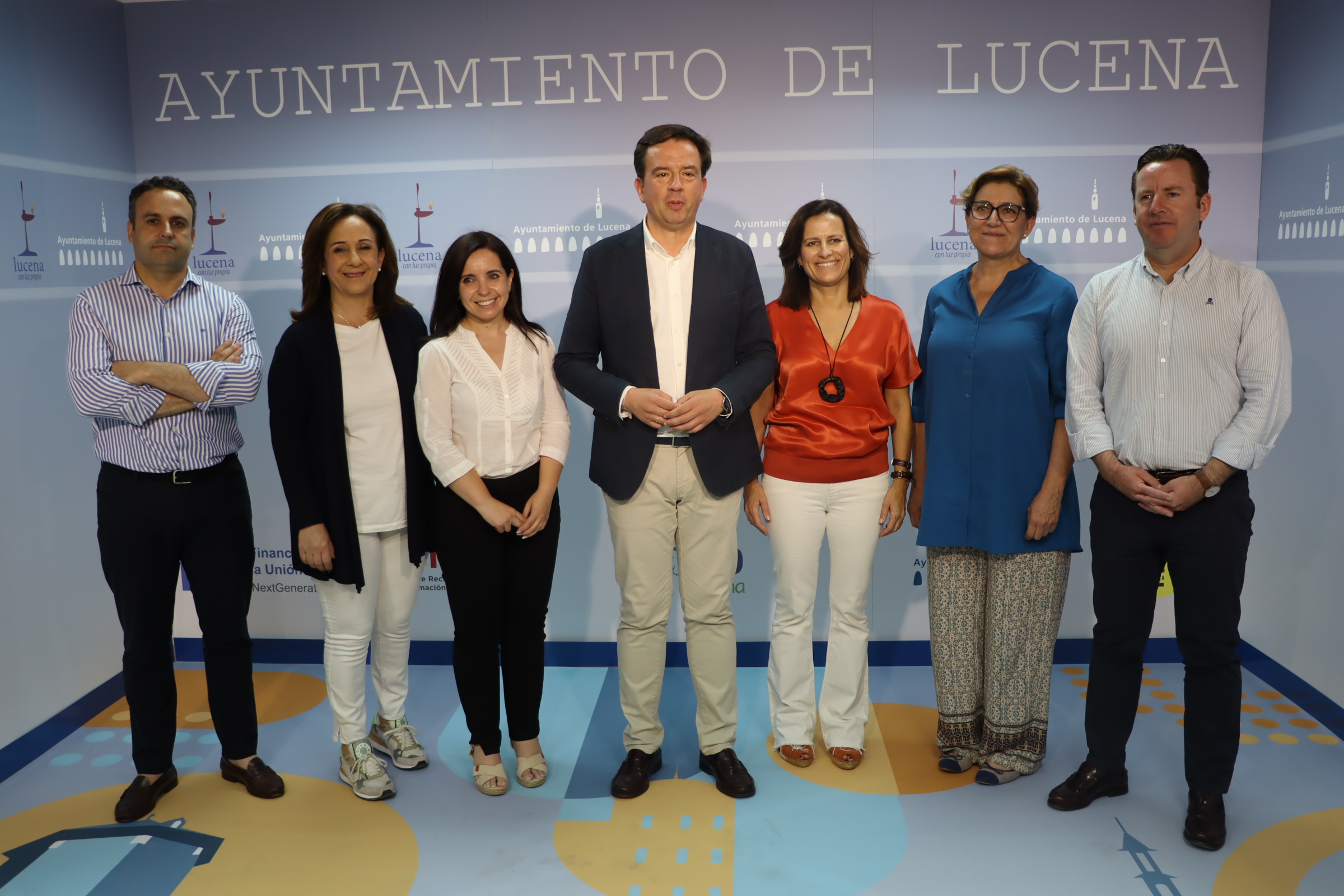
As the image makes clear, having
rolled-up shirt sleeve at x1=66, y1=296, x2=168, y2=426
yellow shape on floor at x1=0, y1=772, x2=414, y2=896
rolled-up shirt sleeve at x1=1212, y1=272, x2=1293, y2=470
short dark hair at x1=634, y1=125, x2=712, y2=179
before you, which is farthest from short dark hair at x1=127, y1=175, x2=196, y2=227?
Result: rolled-up shirt sleeve at x1=1212, y1=272, x2=1293, y2=470

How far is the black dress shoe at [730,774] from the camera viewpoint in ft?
9.53

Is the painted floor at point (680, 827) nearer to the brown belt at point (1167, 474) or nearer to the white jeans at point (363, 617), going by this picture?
the white jeans at point (363, 617)

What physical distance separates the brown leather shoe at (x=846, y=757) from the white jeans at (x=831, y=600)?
0.02m

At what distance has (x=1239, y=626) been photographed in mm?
4066

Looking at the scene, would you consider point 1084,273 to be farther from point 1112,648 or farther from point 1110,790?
point 1110,790

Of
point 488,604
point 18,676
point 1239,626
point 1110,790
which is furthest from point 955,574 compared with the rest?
point 18,676

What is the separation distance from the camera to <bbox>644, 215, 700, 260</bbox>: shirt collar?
2795 mm

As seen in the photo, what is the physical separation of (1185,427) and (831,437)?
97 centimetres

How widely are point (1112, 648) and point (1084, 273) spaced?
1749 mm

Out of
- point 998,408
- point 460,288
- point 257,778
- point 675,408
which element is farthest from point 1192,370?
point 257,778

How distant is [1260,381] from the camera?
2.54 m

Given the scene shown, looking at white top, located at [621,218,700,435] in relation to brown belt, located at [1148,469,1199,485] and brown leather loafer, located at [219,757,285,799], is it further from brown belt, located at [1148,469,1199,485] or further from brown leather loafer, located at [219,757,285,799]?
brown leather loafer, located at [219,757,285,799]

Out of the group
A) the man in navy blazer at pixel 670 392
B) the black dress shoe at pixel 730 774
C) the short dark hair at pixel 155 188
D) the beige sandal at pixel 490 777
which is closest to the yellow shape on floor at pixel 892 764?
the black dress shoe at pixel 730 774

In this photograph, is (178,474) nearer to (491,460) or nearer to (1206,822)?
(491,460)
